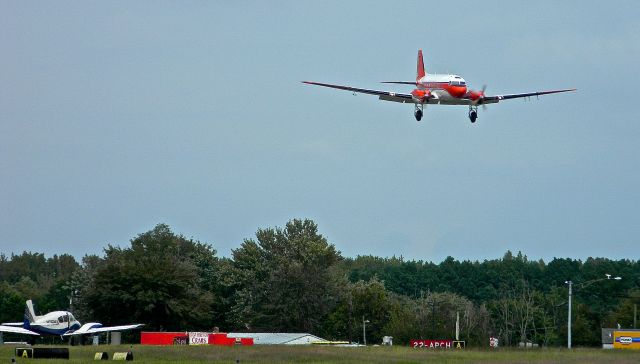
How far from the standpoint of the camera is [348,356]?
61875mm

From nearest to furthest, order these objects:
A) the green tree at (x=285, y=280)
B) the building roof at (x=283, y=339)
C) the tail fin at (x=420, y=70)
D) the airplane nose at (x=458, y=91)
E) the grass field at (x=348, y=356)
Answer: the grass field at (x=348, y=356) → the airplane nose at (x=458, y=91) → the building roof at (x=283, y=339) → the tail fin at (x=420, y=70) → the green tree at (x=285, y=280)

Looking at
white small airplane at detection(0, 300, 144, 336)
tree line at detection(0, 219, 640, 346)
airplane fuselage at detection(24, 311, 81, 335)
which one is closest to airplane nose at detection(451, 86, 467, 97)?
tree line at detection(0, 219, 640, 346)

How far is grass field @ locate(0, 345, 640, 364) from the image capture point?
5838cm

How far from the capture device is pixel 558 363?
55.7 metres

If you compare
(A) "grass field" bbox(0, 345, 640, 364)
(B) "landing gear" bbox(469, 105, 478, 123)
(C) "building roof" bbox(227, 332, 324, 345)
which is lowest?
(A) "grass field" bbox(0, 345, 640, 364)

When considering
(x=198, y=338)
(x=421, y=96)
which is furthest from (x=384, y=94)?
(x=198, y=338)

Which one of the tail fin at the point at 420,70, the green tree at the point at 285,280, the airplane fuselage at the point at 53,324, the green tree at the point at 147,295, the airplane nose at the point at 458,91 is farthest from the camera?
the green tree at the point at 285,280

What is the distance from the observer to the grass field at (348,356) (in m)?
58.4

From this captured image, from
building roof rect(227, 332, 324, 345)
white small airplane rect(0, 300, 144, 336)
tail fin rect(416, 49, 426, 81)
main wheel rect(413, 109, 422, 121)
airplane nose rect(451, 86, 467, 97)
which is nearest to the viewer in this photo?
airplane nose rect(451, 86, 467, 97)

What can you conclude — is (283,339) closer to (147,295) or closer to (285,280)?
(147,295)

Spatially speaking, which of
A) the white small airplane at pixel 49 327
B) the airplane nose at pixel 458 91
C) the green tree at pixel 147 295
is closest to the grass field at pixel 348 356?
the white small airplane at pixel 49 327

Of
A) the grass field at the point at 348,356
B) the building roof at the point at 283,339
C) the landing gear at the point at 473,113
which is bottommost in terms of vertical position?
the grass field at the point at 348,356

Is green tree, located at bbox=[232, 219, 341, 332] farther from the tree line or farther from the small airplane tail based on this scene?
the small airplane tail

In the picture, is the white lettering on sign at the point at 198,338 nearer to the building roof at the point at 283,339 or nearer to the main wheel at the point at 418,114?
the building roof at the point at 283,339
